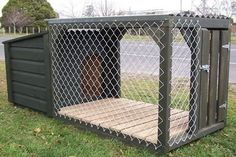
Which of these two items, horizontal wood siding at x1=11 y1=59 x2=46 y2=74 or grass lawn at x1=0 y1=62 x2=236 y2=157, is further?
horizontal wood siding at x1=11 y1=59 x2=46 y2=74

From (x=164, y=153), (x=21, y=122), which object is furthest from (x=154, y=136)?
(x=21, y=122)

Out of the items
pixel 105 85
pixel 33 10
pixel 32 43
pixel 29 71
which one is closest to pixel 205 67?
pixel 105 85

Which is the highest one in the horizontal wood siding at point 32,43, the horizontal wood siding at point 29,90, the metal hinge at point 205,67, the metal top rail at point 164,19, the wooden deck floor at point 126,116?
the metal top rail at point 164,19

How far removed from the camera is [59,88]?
505 centimetres

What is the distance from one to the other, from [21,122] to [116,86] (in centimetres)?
164

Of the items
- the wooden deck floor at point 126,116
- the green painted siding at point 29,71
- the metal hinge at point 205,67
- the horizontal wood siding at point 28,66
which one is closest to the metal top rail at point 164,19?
the metal hinge at point 205,67

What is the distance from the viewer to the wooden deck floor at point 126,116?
4.24m

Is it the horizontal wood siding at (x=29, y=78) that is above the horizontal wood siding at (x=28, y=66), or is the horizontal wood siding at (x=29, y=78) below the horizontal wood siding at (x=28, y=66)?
below

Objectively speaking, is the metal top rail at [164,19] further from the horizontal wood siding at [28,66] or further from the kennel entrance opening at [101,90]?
the horizontal wood siding at [28,66]

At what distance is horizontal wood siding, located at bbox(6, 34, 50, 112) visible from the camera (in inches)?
199

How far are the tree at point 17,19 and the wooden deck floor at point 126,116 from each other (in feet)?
101

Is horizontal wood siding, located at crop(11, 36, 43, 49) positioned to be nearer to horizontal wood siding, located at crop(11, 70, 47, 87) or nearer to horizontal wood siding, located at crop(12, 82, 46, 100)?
horizontal wood siding, located at crop(11, 70, 47, 87)

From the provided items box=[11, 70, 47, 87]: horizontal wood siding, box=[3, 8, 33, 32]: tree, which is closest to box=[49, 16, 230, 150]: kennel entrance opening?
box=[11, 70, 47, 87]: horizontal wood siding

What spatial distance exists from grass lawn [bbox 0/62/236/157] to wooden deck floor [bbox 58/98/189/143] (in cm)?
17
